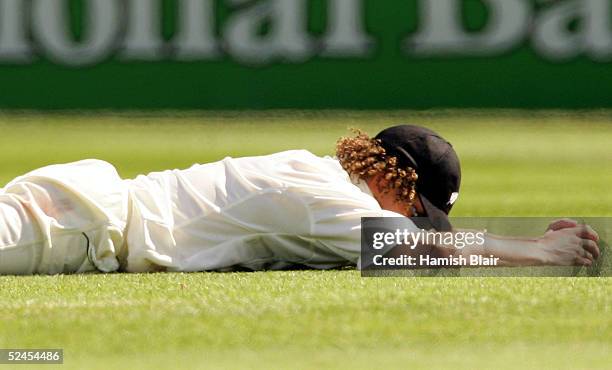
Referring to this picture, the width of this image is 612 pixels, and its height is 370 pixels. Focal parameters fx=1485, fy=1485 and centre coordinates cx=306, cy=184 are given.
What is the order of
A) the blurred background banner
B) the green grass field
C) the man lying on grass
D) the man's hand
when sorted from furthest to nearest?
1. the blurred background banner
2. the man lying on grass
3. the man's hand
4. the green grass field

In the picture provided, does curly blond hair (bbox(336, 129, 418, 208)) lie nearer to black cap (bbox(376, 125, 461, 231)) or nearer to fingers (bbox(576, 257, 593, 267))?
black cap (bbox(376, 125, 461, 231))

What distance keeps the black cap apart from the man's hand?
349mm

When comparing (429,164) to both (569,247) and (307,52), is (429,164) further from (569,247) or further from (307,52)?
(307,52)

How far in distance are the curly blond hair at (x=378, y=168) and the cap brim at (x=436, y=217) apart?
5 centimetres

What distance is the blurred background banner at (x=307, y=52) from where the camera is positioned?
40.5ft

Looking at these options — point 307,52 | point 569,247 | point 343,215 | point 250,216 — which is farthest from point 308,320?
point 307,52

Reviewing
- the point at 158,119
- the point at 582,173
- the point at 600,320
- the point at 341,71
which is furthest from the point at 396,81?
the point at 600,320

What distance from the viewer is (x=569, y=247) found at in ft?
15.4

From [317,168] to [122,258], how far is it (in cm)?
72

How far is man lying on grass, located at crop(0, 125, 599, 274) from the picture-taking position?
478 centimetres

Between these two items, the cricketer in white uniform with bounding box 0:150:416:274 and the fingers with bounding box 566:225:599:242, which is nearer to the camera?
the fingers with bounding box 566:225:599:242

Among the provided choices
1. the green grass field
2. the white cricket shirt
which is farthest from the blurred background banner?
the green grass field

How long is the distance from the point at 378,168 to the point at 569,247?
664 mm

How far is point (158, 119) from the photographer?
491 inches
